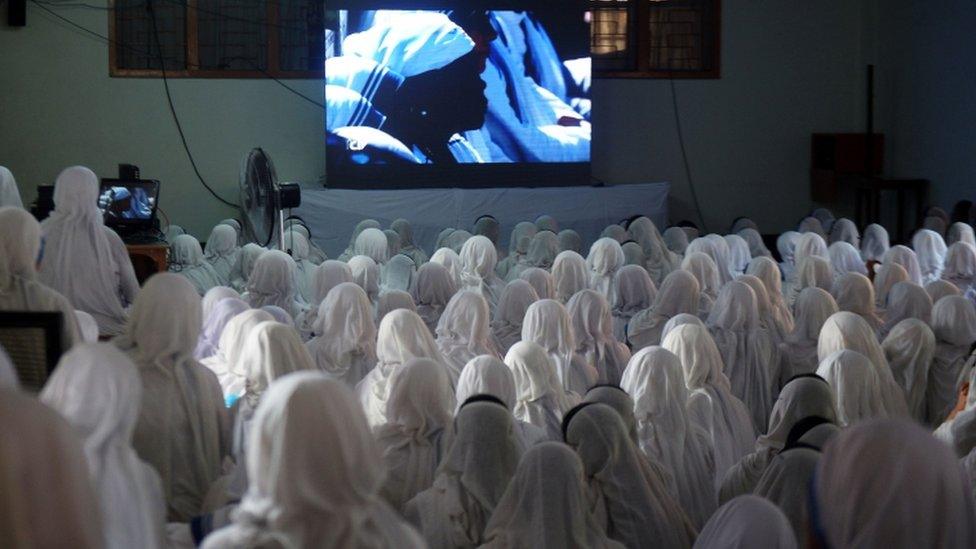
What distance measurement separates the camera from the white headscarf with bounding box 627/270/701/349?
25.6 ft

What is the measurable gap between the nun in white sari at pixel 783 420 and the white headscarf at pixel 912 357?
210cm

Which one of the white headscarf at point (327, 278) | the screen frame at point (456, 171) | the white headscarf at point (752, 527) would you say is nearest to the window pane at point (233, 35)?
the screen frame at point (456, 171)

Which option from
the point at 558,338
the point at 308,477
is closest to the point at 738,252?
the point at 558,338

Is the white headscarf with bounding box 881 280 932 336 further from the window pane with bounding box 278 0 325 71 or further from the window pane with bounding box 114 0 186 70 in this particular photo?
the window pane with bounding box 114 0 186 70

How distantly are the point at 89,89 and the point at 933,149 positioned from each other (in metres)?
9.20

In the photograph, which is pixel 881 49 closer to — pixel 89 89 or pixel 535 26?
pixel 535 26

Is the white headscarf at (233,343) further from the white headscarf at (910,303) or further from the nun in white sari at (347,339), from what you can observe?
the white headscarf at (910,303)

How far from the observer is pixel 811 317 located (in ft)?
24.6

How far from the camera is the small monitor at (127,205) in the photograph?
8.59 meters

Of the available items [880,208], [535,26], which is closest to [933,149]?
A: [880,208]

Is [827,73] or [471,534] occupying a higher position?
[827,73]

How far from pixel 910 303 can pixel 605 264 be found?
233cm

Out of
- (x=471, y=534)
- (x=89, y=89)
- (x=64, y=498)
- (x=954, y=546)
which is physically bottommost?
(x=471, y=534)

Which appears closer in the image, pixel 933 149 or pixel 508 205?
pixel 508 205
